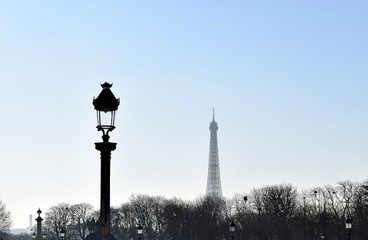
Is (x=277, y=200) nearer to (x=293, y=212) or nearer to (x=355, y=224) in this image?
(x=293, y=212)

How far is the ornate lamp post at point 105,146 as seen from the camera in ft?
53.4

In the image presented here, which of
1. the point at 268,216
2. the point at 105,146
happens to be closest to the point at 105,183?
the point at 105,146

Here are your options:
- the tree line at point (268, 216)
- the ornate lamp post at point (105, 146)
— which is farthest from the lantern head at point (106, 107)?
the tree line at point (268, 216)

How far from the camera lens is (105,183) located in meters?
16.4

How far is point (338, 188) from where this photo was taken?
461 ft

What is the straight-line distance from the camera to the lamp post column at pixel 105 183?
16.2 metres

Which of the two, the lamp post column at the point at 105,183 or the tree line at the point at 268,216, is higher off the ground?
the tree line at the point at 268,216

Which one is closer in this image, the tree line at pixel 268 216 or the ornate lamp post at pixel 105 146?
the ornate lamp post at pixel 105 146

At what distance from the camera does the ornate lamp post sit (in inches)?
640

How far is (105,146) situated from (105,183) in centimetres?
76

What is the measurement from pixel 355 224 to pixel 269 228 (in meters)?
13.6

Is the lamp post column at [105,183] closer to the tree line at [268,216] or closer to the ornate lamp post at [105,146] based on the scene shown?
the ornate lamp post at [105,146]

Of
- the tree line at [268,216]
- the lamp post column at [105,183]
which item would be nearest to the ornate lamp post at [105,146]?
the lamp post column at [105,183]

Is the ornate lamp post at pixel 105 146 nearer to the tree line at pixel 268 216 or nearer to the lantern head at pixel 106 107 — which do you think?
the lantern head at pixel 106 107
